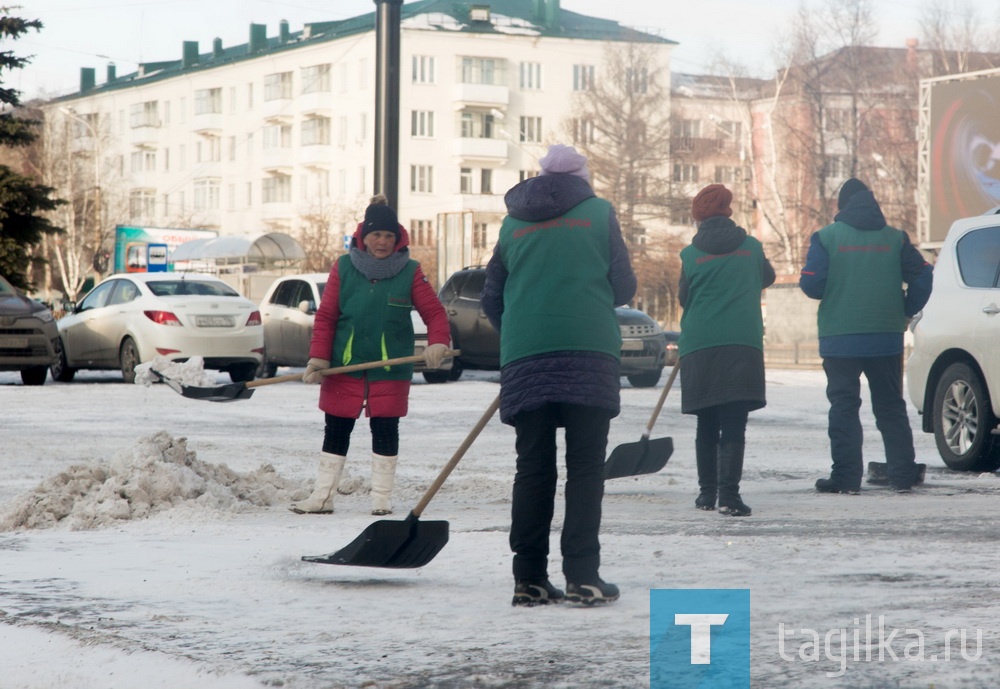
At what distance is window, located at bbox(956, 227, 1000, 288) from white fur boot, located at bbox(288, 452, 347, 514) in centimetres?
461

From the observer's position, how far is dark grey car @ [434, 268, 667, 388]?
18.9 metres

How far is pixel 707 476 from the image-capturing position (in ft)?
26.1

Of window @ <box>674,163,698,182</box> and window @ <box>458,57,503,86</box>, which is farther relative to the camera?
window @ <box>458,57,503,86</box>

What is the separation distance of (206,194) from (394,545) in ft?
278

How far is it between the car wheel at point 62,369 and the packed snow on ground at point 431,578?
339 inches

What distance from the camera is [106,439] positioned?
37.9 ft

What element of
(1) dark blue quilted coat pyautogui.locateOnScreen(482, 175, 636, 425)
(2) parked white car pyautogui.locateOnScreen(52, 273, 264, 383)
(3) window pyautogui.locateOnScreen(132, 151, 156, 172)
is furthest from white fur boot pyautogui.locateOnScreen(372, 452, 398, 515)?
(3) window pyautogui.locateOnScreen(132, 151, 156, 172)

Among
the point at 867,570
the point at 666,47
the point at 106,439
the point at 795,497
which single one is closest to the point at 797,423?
the point at 795,497

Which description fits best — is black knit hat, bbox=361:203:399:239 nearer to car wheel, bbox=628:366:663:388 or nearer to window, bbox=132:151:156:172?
car wheel, bbox=628:366:663:388

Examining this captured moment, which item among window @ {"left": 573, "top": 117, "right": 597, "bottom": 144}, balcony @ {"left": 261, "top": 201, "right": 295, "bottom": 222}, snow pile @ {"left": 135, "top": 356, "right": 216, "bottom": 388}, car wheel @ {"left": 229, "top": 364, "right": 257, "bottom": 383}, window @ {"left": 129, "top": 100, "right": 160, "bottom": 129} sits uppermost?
window @ {"left": 129, "top": 100, "right": 160, "bottom": 129}

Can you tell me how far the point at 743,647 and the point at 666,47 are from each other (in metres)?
74.0

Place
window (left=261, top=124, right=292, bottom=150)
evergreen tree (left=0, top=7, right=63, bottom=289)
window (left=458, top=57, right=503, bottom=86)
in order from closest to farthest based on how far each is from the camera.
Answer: evergreen tree (left=0, top=7, right=63, bottom=289)
window (left=458, top=57, right=503, bottom=86)
window (left=261, top=124, right=292, bottom=150)

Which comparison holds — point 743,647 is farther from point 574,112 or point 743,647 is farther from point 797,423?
point 574,112

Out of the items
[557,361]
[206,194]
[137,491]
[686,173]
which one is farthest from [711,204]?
[206,194]
